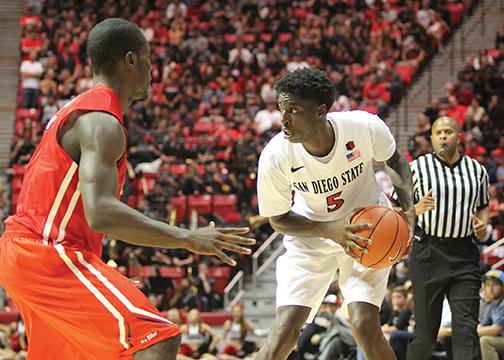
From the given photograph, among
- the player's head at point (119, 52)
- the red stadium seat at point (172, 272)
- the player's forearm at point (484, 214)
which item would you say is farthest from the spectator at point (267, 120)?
the player's head at point (119, 52)

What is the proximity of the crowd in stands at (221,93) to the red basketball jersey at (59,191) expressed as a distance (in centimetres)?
672

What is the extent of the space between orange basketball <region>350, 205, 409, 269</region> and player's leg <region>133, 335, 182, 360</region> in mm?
1595

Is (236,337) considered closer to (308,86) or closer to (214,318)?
(214,318)

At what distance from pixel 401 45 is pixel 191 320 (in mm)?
9549

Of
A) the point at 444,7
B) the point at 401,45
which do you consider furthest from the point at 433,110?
the point at 444,7

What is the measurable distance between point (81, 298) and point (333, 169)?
2.08 m

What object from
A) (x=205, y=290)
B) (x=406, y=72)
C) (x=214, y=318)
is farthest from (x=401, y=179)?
(x=406, y=72)

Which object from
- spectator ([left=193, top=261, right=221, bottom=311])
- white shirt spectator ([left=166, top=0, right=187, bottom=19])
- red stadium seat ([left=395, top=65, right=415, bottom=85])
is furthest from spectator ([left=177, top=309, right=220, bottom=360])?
white shirt spectator ([left=166, top=0, right=187, bottom=19])

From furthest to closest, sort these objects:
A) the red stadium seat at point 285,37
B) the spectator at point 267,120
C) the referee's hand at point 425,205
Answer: the red stadium seat at point 285,37
the spectator at point 267,120
the referee's hand at point 425,205

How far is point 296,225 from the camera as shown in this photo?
17.1ft

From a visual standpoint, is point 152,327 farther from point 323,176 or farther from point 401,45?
point 401,45

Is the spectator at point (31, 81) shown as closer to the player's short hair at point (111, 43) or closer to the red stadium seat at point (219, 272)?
the red stadium seat at point (219, 272)

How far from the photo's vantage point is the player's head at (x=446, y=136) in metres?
6.63

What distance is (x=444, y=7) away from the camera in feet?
63.0
